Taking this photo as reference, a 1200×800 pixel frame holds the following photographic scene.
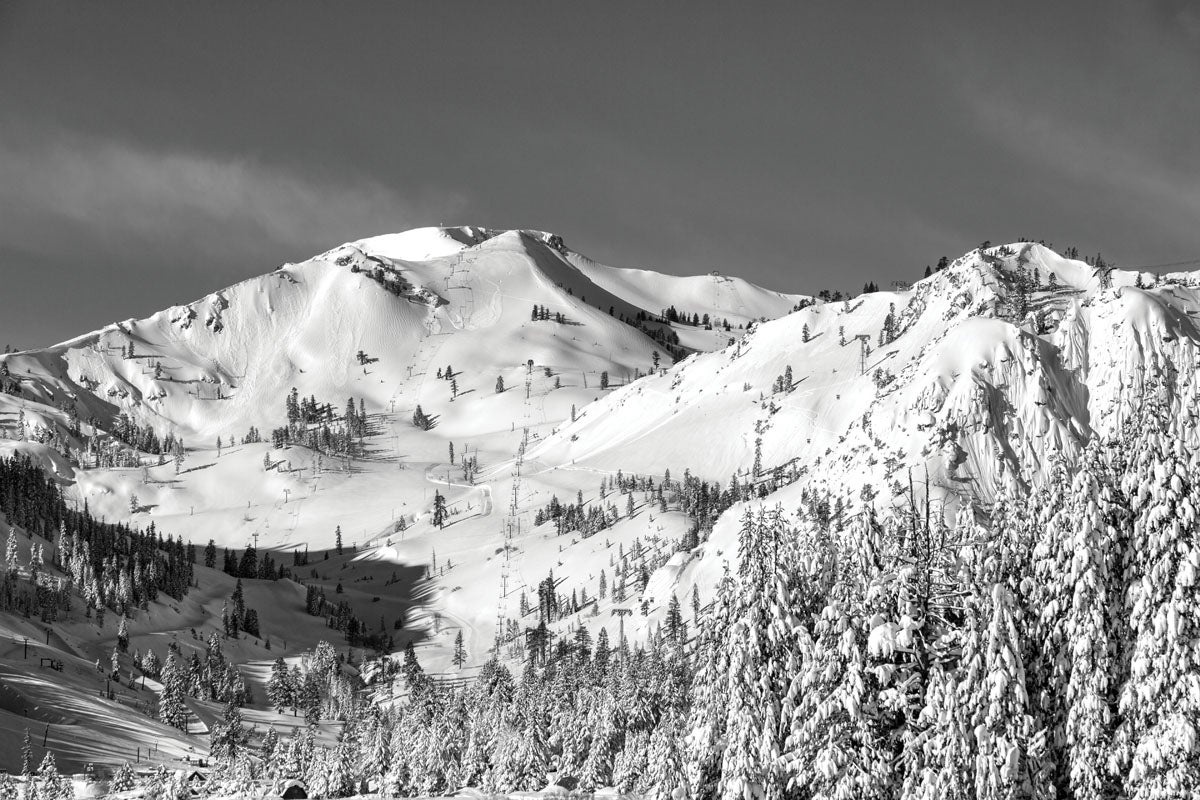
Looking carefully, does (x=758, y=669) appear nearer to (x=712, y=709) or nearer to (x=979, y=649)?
(x=712, y=709)

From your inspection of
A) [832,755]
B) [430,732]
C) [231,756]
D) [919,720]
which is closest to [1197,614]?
[919,720]

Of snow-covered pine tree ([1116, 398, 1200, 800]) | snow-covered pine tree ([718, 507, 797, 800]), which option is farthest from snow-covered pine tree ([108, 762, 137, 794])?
snow-covered pine tree ([1116, 398, 1200, 800])

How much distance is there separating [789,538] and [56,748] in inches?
5917

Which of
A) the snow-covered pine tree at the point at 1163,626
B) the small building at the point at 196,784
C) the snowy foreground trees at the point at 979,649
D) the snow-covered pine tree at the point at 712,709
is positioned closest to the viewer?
the snow-covered pine tree at the point at 1163,626

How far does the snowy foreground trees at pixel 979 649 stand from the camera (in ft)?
122

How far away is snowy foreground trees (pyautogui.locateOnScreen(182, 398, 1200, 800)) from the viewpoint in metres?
37.1

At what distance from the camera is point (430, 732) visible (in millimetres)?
110750

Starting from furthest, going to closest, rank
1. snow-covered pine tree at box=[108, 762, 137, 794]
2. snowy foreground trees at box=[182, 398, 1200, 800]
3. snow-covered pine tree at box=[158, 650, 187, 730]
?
snow-covered pine tree at box=[158, 650, 187, 730] → snow-covered pine tree at box=[108, 762, 137, 794] → snowy foreground trees at box=[182, 398, 1200, 800]

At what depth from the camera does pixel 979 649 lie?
123 feet

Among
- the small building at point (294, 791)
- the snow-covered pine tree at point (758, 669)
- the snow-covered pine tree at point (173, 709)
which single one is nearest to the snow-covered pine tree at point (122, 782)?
the small building at point (294, 791)

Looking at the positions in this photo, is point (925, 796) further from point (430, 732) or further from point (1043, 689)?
point (430, 732)

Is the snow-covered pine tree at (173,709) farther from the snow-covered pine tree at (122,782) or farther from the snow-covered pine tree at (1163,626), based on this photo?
the snow-covered pine tree at (1163,626)

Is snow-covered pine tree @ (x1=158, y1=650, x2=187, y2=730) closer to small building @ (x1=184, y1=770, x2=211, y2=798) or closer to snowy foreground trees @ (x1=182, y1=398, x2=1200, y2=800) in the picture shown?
small building @ (x1=184, y1=770, x2=211, y2=798)

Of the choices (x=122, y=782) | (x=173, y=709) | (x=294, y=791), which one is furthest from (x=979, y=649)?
(x=173, y=709)
